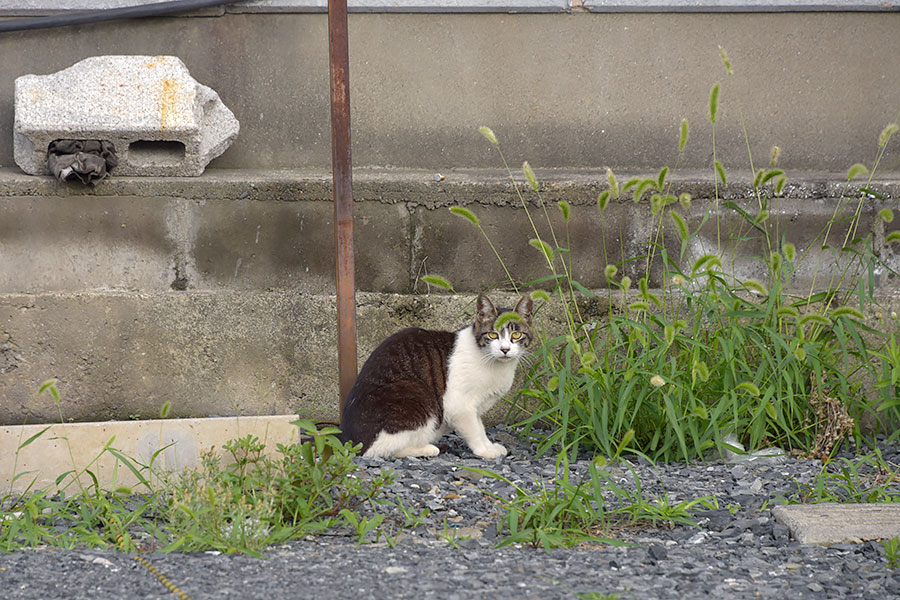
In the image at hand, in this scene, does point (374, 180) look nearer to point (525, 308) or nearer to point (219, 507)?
point (525, 308)

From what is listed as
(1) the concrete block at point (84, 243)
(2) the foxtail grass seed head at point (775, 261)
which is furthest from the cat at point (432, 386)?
(1) the concrete block at point (84, 243)

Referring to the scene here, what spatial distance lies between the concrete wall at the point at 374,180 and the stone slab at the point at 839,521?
5.97ft

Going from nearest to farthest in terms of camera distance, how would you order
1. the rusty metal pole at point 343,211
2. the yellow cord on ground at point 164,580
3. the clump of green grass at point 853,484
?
1. the yellow cord on ground at point 164,580
2. the clump of green grass at point 853,484
3. the rusty metal pole at point 343,211

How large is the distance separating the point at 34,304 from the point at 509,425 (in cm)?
222

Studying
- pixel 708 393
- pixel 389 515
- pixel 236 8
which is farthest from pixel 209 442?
pixel 236 8

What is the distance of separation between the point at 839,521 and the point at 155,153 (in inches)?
129

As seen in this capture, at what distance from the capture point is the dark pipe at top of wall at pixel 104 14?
14.4ft

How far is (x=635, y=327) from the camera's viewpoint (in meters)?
3.56

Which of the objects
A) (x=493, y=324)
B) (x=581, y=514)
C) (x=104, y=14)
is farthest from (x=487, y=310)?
(x=104, y=14)

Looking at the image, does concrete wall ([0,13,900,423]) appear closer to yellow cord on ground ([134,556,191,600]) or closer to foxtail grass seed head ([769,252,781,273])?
foxtail grass seed head ([769,252,781,273])

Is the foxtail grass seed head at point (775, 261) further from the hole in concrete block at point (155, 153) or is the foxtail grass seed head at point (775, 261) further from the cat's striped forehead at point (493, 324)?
the hole in concrete block at point (155, 153)

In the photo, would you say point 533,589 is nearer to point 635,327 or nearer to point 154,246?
point 635,327

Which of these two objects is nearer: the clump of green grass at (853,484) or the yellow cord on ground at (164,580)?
the yellow cord on ground at (164,580)

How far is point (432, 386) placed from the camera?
3746 millimetres
